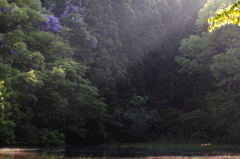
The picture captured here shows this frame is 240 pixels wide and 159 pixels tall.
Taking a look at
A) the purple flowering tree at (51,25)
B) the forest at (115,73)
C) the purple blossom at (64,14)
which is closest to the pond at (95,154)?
the forest at (115,73)

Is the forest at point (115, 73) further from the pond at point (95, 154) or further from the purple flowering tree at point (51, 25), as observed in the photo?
the pond at point (95, 154)

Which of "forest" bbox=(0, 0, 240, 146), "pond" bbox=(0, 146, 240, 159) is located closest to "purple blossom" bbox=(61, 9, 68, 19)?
"forest" bbox=(0, 0, 240, 146)

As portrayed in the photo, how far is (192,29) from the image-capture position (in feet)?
Answer: 133

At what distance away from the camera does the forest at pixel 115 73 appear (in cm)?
1902

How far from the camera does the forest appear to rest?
19016mm

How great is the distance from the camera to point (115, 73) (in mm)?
33188

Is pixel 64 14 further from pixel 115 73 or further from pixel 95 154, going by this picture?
pixel 95 154

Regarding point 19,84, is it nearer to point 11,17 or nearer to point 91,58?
point 11,17

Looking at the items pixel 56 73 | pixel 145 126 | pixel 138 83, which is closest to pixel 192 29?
pixel 138 83

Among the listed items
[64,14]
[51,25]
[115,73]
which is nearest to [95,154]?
[51,25]

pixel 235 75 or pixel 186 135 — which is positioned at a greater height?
pixel 235 75

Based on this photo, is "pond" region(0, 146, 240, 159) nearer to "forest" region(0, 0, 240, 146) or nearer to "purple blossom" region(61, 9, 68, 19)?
"forest" region(0, 0, 240, 146)

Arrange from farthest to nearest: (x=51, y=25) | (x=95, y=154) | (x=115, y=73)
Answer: (x=115, y=73) → (x=51, y=25) → (x=95, y=154)

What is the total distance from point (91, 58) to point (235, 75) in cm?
1181
